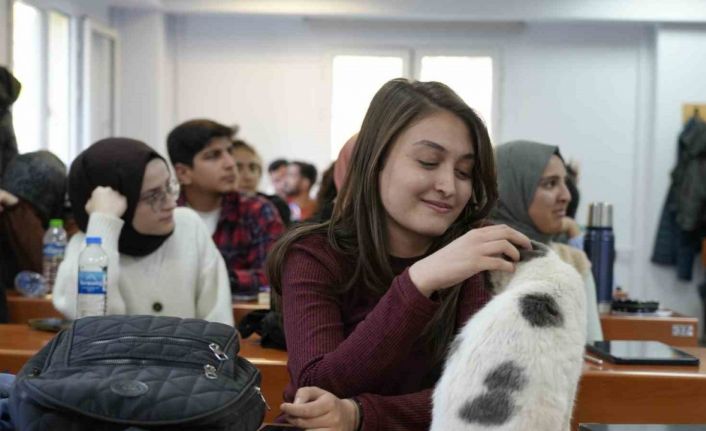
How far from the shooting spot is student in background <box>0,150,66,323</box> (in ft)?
12.3

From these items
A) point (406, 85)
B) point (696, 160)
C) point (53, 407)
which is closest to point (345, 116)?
point (696, 160)

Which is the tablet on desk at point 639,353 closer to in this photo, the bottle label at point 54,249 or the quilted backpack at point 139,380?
the quilted backpack at point 139,380

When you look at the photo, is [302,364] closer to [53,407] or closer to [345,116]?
[53,407]

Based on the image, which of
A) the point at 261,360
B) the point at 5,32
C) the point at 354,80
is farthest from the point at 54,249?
the point at 354,80

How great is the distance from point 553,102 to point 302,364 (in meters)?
6.77

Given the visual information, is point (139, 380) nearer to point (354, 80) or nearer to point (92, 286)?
point (92, 286)

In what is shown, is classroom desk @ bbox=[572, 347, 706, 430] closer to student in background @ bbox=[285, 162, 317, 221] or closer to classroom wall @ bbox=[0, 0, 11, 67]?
classroom wall @ bbox=[0, 0, 11, 67]

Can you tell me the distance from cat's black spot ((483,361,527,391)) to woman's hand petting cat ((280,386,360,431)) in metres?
0.24

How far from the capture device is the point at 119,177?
2791 mm

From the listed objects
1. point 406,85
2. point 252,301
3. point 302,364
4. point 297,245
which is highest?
point 406,85

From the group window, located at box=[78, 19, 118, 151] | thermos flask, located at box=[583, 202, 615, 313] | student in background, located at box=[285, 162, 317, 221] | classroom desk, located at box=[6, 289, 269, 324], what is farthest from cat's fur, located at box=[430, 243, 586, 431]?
student in background, located at box=[285, 162, 317, 221]

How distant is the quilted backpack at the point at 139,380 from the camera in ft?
3.84

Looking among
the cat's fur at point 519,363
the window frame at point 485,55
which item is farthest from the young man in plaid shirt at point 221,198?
the window frame at point 485,55

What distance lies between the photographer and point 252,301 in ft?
11.3
